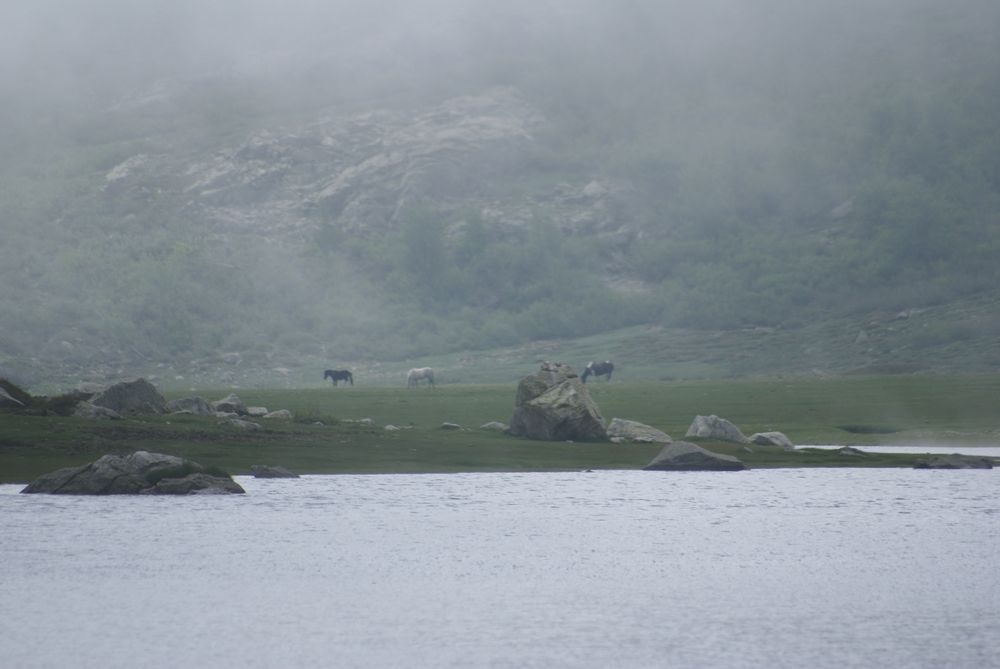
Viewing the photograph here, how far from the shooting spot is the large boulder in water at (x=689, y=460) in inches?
2005

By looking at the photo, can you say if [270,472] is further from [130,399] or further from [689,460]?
[689,460]

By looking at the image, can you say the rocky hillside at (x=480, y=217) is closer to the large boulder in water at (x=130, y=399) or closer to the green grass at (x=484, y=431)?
the green grass at (x=484, y=431)

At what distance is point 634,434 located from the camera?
5875cm

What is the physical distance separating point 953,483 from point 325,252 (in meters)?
122

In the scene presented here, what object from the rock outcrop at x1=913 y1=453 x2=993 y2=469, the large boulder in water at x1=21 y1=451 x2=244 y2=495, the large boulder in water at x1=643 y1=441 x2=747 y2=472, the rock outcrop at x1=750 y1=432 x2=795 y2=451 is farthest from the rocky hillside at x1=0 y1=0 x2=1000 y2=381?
the large boulder in water at x1=21 y1=451 x2=244 y2=495

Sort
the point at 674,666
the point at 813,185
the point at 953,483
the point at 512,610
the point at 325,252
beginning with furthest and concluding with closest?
the point at 813,185
the point at 325,252
the point at 953,483
the point at 512,610
the point at 674,666

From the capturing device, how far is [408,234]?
164 meters

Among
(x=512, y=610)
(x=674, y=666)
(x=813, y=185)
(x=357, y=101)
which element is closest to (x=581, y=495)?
(x=512, y=610)

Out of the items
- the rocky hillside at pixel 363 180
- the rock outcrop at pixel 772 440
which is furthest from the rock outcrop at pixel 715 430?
the rocky hillside at pixel 363 180

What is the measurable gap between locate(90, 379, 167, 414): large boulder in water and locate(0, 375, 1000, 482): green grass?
7.02ft

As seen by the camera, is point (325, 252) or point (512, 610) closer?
point (512, 610)

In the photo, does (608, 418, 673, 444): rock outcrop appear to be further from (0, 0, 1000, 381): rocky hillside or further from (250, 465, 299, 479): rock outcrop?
(0, 0, 1000, 381): rocky hillside

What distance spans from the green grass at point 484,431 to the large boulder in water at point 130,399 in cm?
214

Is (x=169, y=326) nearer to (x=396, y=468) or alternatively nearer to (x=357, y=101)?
(x=357, y=101)
